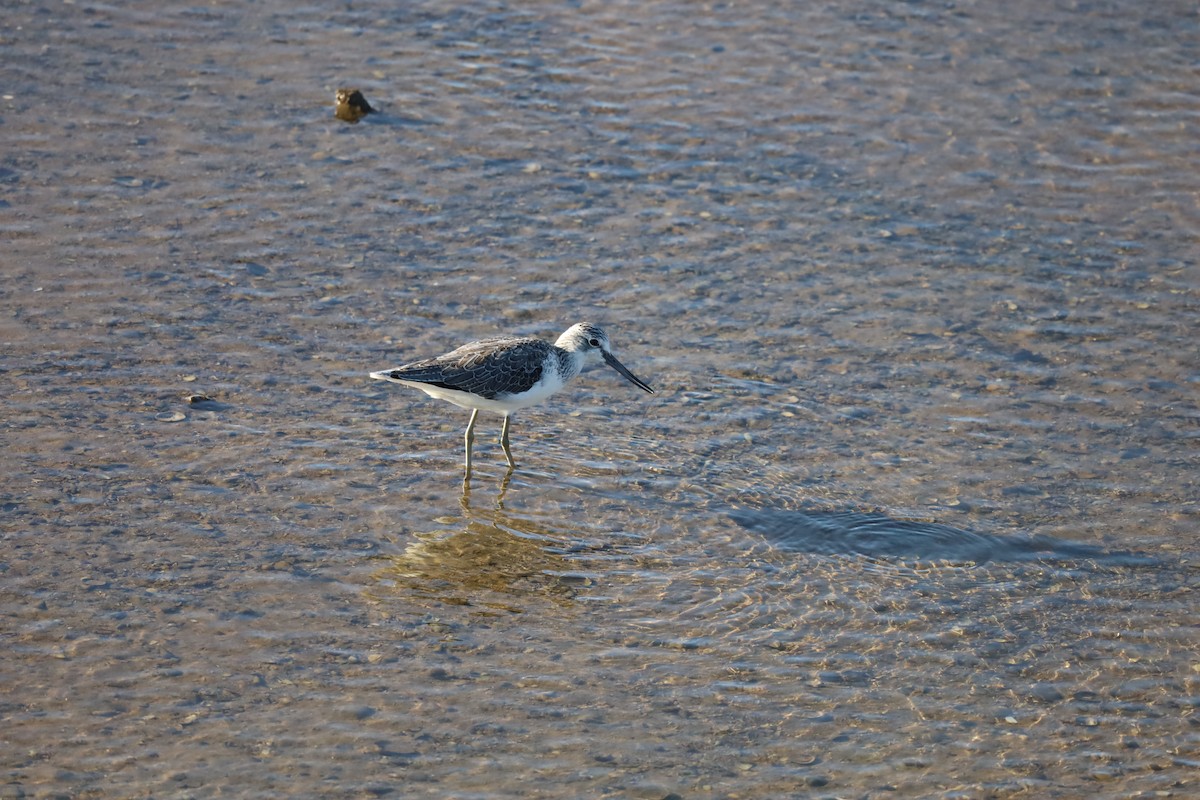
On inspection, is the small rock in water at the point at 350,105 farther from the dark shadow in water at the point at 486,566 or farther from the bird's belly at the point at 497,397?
the dark shadow in water at the point at 486,566

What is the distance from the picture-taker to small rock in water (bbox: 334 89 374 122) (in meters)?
13.5

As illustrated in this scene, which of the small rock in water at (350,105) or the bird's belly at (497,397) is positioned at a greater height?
the small rock in water at (350,105)

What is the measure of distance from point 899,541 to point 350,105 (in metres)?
7.63

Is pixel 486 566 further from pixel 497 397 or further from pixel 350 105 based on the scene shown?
pixel 350 105

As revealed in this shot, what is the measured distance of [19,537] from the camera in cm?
828

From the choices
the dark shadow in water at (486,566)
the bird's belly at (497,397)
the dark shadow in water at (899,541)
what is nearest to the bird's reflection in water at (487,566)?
the dark shadow in water at (486,566)

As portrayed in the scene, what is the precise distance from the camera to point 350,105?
13500 mm

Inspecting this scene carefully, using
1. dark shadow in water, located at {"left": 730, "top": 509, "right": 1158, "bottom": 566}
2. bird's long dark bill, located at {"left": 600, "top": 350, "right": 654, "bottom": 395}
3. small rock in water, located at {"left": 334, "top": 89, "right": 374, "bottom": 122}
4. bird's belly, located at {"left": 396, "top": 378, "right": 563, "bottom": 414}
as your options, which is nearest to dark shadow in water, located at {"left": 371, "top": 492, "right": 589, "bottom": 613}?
bird's belly, located at {"left": 396, "top": 378, "right": 563, "bottom": 414}

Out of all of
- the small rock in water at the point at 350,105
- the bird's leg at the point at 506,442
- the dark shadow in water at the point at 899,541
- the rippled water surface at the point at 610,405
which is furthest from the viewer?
the small rock in water at the point at 350,105

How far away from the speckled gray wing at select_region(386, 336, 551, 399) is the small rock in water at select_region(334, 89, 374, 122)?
4.99 metres

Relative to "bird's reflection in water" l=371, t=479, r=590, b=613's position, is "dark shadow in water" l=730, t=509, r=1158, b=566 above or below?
above

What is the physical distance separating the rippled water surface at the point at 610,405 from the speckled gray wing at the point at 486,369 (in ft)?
2.36

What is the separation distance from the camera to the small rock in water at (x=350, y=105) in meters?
13.5

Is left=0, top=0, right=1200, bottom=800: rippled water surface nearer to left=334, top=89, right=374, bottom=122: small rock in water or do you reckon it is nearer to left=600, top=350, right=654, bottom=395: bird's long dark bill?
left=334, top=89, right=374, bottom=122: small rock in water
